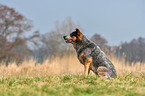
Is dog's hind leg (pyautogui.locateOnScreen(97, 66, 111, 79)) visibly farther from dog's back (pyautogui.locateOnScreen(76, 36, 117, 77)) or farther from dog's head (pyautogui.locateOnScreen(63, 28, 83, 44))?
Answer: dog's head (pyautogui.locateOnScreen(63, 28, 83, 44))

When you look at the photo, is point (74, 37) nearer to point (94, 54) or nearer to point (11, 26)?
point (94, 54)

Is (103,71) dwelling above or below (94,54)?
below

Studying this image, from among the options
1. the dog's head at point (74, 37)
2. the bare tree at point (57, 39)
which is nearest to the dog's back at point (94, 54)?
the dog's head at point (74, 37)

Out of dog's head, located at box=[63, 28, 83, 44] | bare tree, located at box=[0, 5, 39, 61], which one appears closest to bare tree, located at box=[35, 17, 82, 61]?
bare tree, located at box=[0, 5, 39, 61]

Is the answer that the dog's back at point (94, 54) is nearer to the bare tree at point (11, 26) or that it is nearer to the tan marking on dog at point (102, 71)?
the tan marking on dog at point (102, 71)

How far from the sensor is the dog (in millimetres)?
5195

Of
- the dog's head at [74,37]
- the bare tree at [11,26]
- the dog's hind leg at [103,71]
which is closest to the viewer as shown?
the dog's hind leg at [103,71]

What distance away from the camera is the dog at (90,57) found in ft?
17.0

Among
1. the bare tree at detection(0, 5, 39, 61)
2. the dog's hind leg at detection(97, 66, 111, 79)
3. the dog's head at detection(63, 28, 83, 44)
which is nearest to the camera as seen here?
the dog's hind leg at detection(97, 66, 111, 79)

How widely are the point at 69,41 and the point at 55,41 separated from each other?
25.8 metres

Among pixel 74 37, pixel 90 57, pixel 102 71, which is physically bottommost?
pixel 102 71

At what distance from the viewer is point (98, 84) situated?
4551 millimetres

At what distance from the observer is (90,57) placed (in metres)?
5.27

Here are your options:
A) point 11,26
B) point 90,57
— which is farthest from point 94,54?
point 11,26
